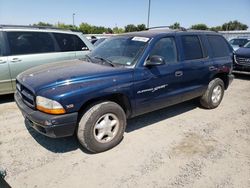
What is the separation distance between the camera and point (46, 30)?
571 cm

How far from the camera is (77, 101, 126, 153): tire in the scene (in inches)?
122

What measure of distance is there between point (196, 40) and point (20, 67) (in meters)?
4.01

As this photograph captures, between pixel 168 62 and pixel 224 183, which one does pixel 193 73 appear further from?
pixel 224 183

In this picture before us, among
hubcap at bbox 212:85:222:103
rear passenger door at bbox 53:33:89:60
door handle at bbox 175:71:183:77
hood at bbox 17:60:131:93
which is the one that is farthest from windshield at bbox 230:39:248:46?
hood at bbox 17:60:131:93

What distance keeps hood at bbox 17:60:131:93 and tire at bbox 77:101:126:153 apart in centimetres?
44

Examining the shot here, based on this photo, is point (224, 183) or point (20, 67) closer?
point (224, 183)

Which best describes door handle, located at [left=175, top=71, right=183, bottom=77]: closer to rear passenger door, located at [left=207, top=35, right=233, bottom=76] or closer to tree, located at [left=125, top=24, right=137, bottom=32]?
rear passenger door, located at [left=207, top=35, right=233, bottom=76]

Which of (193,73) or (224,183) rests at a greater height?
(193,73)

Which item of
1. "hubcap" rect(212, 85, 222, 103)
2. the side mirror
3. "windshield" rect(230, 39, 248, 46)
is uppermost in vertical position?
the side mirror

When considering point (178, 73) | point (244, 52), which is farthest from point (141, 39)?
point (244, 52)

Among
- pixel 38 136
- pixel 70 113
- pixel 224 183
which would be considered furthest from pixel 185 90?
pixel 38 136

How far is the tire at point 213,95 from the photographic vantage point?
512cm

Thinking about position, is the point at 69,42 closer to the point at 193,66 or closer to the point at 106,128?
the point at 193,66

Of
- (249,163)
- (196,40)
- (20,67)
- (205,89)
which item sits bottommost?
(249,163)
